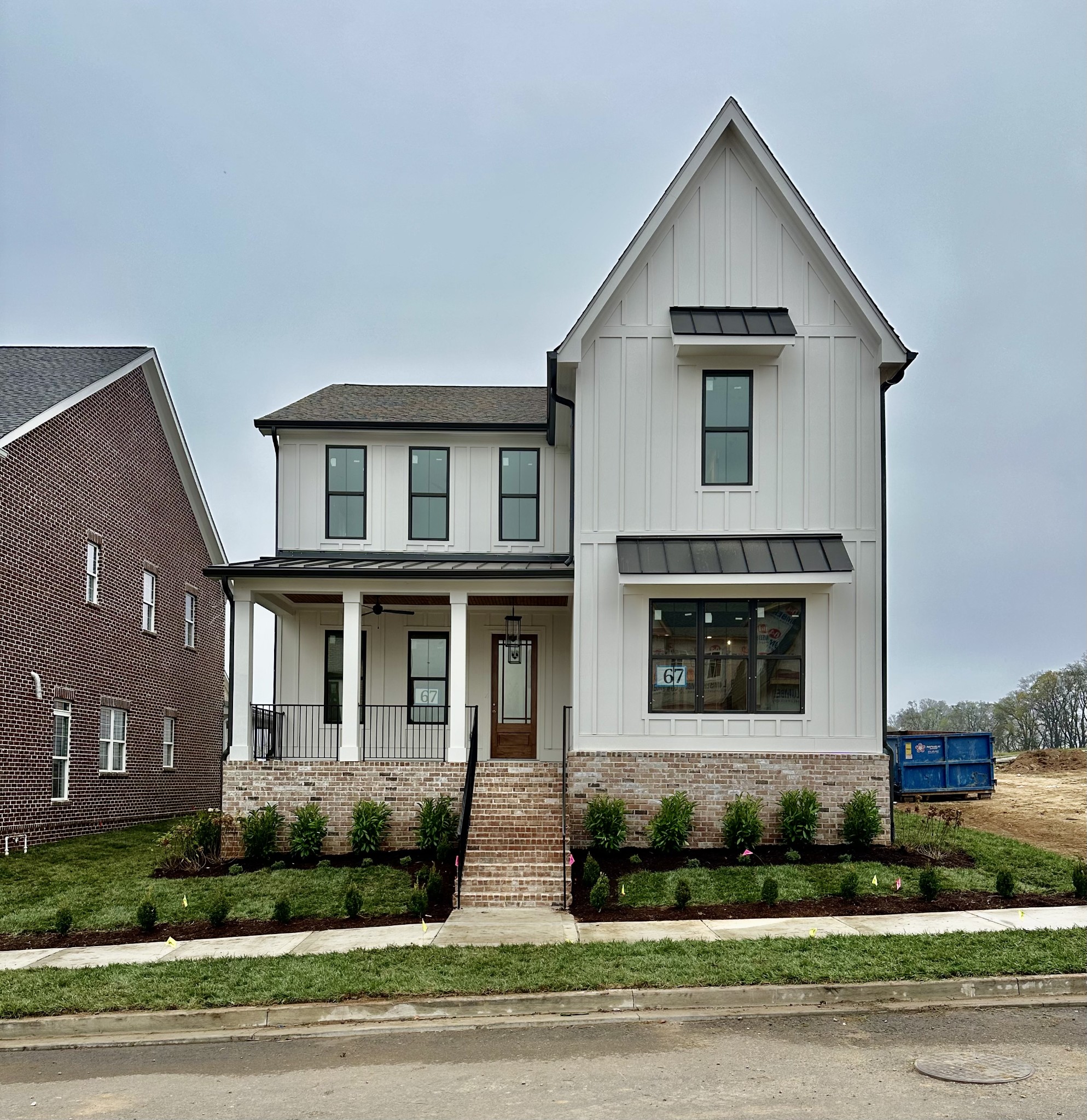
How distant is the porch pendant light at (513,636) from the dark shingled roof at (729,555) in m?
3.27

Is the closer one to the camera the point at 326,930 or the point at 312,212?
the point at 326,930

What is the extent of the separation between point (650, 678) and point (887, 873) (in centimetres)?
433

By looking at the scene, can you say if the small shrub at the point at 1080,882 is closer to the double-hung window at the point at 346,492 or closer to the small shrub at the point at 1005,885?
the small shrub at the point at 1005,885

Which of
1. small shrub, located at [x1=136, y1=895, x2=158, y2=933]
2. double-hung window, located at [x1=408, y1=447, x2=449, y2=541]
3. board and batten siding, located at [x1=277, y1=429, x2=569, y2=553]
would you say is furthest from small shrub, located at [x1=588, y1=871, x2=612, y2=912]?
double-hung window, located at [x1=408, y1=447, x2=449, y2=541]

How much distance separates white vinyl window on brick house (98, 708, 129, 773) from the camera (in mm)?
21594

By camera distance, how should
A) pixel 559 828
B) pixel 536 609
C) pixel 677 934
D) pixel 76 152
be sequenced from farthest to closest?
pixel 76 152 → pixel 536 609 → pixel 559 828 → pixel 677 934

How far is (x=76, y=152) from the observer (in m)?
24.9

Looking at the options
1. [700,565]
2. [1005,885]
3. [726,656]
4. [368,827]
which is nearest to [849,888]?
[1005,885]

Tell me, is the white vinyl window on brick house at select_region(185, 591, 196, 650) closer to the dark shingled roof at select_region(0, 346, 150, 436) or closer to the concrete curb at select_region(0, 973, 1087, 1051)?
the dark shingled roof at select_region(0, 346, 150, 436)

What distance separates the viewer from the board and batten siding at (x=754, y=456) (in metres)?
16.3

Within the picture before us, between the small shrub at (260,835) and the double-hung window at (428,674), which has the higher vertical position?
the double-hung window at (428,674)

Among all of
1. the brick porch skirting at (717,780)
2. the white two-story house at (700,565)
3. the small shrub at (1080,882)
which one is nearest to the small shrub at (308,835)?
the white two-story house at (700,565)

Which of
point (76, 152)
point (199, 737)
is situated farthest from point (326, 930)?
point (76, 152)

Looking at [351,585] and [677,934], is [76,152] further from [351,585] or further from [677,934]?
[677,934]
